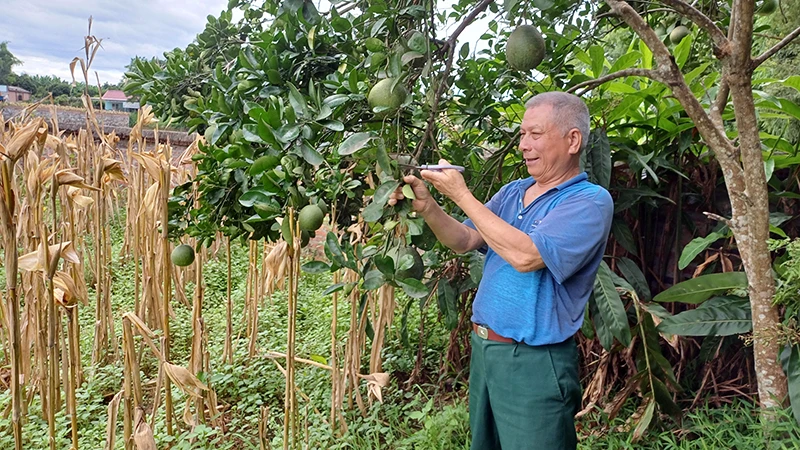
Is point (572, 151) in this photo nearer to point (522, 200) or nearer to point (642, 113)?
point (522, 200)

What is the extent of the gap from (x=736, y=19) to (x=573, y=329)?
0.79 metres

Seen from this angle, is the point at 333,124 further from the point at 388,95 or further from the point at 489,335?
the point at 489,335

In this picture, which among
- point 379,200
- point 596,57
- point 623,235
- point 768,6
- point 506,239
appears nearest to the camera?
point 379,200

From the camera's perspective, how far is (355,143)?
35.6 inches

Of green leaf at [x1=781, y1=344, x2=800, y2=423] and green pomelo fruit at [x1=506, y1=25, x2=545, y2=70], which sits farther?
green leaf at [x1=781, y1=344, x2=800, y2=423]

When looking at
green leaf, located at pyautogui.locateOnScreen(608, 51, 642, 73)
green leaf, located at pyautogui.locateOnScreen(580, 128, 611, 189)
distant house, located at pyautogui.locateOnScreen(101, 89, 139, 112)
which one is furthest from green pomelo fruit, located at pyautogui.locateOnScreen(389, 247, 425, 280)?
distant house, located at pyautogui.locateOnScreen(101, 89, 139, 112)

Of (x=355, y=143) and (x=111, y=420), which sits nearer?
(x=355, y=143)

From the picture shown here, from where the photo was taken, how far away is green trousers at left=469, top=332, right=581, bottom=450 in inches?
42.5

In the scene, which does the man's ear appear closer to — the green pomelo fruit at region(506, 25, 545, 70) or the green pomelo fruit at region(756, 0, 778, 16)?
the green pomelo fruit at region(506, 25, 545, 70)

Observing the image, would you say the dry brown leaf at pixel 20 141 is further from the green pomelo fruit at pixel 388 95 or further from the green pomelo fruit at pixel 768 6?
the green pomelo fruit at pixel 768 6

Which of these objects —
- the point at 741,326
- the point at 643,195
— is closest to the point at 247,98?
the point at 643,195

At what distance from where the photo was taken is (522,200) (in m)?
1.21

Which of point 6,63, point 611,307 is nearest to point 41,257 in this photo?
point 611,307

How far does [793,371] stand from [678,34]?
0.96m
